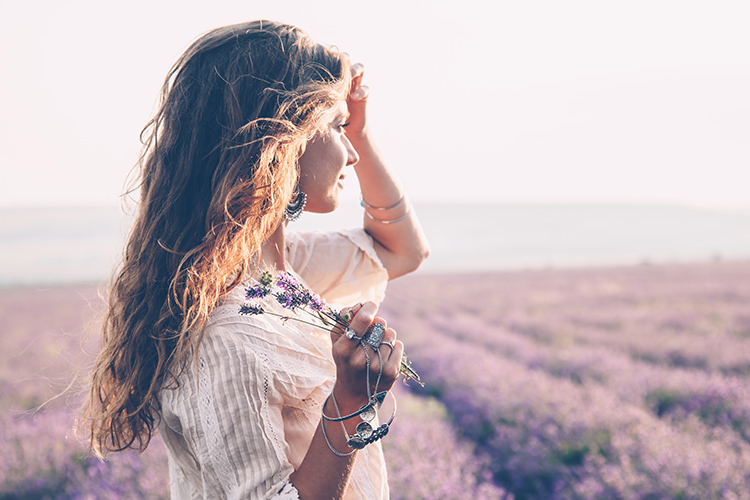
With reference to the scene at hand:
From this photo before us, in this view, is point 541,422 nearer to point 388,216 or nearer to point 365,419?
point 388,216

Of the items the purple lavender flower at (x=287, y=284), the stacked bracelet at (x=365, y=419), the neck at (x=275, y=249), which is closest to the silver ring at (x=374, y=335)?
the stacked bracelet at (x=365, y=419)

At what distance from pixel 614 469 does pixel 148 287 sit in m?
3.25

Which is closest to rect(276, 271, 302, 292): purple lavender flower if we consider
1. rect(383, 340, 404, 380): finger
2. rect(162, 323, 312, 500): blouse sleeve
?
rect(162, 323, 312, 500): blouse sleeve

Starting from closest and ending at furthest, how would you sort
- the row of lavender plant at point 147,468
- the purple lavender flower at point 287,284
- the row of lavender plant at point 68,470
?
1. the purple lavender flower at point 287,284
2. the row of lavender plant at point 147,468
3. the row of lavender plant at point 68,470

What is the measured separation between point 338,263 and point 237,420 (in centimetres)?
76

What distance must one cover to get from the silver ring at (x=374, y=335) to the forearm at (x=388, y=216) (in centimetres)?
73

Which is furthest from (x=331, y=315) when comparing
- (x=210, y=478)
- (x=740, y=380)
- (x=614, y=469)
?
(x=740, y=380)

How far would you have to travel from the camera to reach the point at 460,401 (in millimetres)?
5852

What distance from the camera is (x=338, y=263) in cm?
176

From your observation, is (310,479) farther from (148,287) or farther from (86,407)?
(86,407)

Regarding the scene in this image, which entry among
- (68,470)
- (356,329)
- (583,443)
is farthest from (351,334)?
(68,470)

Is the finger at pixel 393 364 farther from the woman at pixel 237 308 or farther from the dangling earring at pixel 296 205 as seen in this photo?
the dangling earring at pixel 296 205

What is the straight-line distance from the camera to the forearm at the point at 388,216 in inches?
65.3

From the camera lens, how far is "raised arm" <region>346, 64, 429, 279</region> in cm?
158
